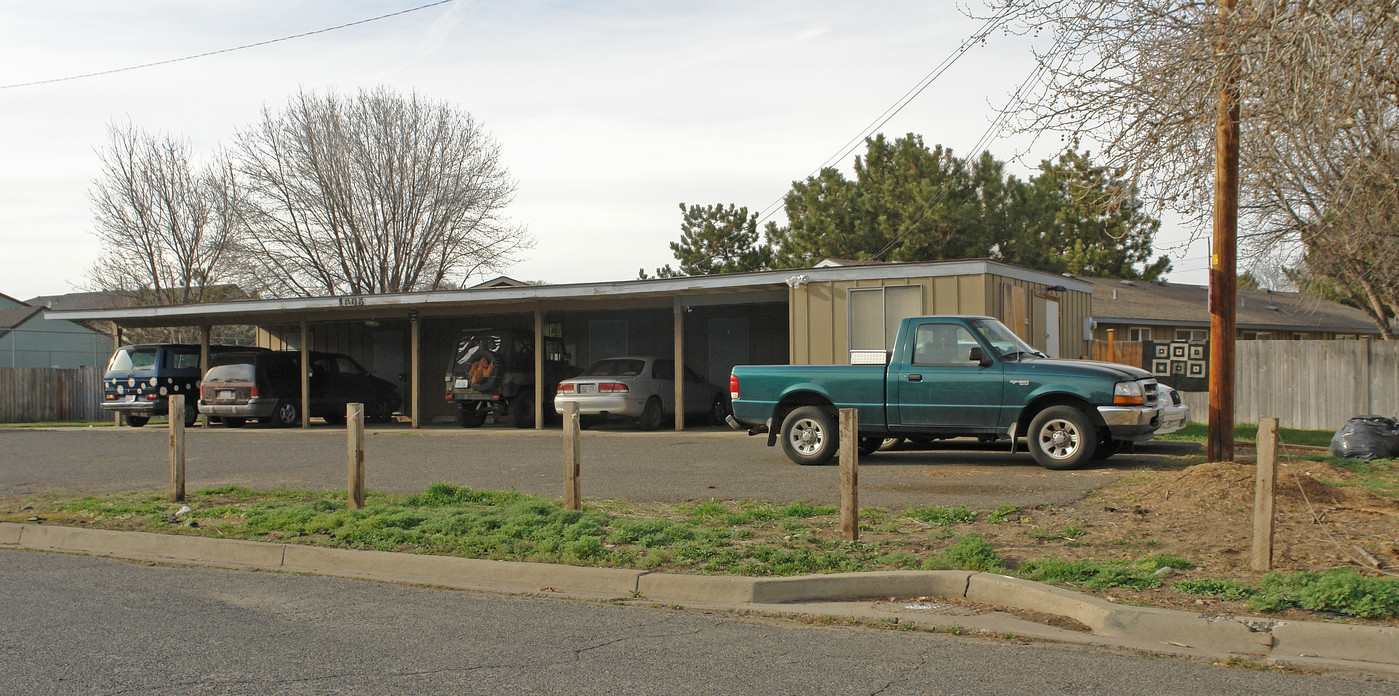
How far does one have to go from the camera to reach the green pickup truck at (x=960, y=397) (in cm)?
1162

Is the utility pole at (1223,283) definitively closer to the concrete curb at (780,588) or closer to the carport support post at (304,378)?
the concrete curb at (780,588)

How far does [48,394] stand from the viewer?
32.3 meters

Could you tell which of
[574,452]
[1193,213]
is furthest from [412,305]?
[1193,213]

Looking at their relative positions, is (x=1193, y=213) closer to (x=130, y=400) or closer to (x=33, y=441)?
(x=33, y=441)

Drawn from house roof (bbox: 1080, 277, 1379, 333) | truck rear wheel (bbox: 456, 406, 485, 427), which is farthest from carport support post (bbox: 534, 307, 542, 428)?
house roof (bbox: 1080, 277, 1379, 333)

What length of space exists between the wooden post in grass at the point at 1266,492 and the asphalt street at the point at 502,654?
157 centimetres

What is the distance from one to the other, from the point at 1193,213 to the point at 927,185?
79.2 feet

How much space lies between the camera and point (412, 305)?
21.9 meters

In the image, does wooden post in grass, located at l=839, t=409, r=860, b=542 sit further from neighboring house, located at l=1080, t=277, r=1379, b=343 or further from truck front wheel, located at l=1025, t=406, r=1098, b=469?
neighboring house, located at l=1080, t=277, r=1379, b=343

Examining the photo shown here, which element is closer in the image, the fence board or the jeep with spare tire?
the fence board

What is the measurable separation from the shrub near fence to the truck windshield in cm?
3004

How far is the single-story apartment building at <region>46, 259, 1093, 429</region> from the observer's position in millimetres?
16984

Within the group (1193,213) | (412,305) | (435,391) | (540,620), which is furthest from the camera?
(435,391)

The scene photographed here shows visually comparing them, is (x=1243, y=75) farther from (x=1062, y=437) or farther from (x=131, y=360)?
(x=131, y=360)
